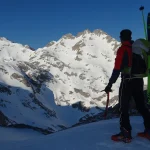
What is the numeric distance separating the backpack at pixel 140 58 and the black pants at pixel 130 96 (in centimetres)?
22

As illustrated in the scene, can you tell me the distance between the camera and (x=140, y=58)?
7.73 metres

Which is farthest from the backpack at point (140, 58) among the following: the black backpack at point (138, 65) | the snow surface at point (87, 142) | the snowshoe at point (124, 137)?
the snow surface at point (87, 142)

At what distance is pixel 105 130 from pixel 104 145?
143 centimetres

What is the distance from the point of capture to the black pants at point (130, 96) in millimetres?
7895

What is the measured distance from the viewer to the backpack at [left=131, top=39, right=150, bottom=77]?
7703mm

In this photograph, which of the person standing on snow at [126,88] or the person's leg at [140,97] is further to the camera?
the person's leg at [140,97]

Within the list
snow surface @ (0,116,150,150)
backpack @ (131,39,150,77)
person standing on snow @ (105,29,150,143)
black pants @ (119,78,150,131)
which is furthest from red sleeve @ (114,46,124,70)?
snow surface @ (0,116,150,150)

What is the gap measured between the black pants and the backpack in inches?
8.8

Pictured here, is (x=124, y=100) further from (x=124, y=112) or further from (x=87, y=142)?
(x=87, y=142)

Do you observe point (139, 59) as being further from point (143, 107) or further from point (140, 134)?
point (140, 134)

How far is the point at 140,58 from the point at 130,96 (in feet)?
3.37

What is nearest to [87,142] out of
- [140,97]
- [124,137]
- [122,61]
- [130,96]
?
[124,137]

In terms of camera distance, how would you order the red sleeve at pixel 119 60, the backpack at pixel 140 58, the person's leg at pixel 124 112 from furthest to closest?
the person's leg at pixel 124 112 → the backpack at pixel 140 58 → the red sleeve at pixel 119 60

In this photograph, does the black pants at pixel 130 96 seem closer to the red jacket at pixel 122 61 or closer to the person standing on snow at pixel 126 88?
the person standing on snow at pixel 126 88
